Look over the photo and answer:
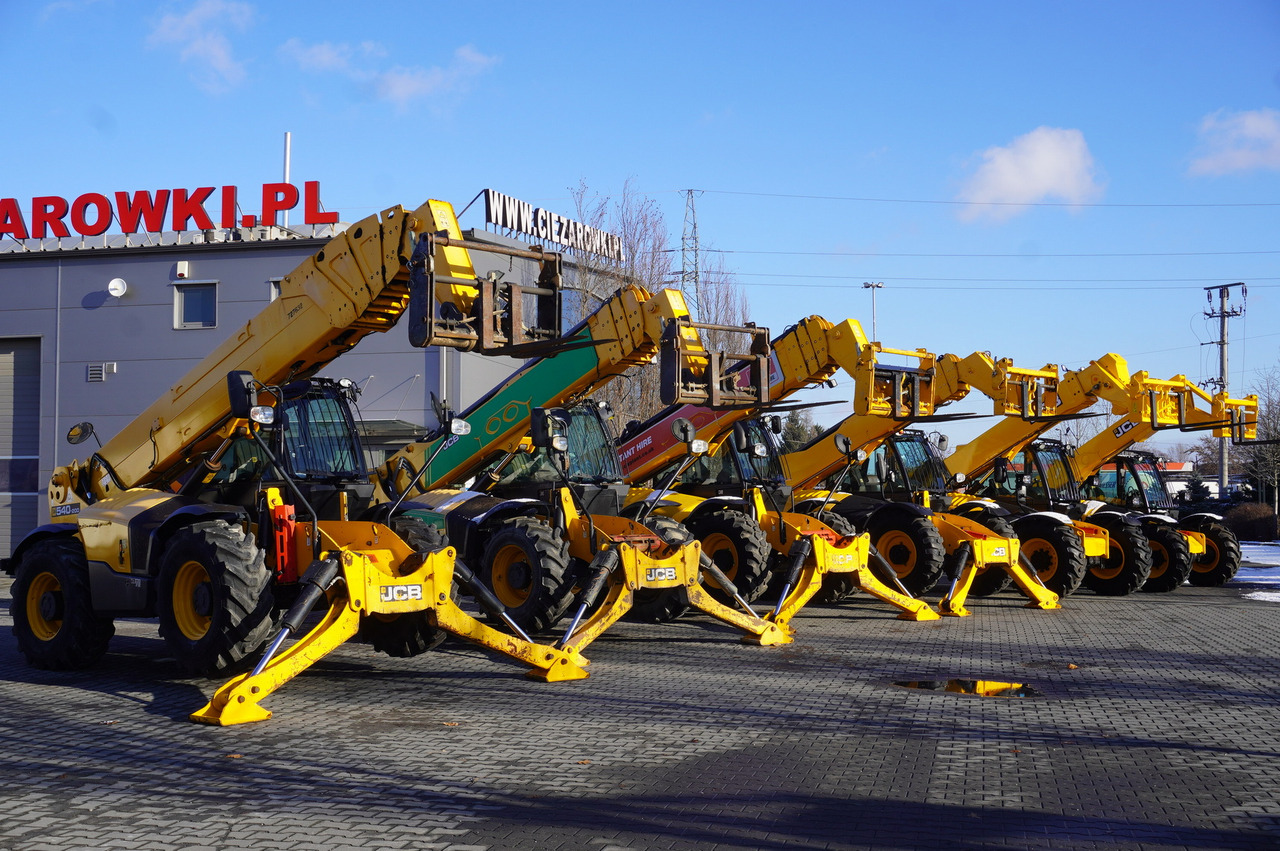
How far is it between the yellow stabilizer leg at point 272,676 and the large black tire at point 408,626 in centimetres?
85

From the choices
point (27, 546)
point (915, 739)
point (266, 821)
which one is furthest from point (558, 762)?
point (27, 546)

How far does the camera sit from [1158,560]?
19.0m

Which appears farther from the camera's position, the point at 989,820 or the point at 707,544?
the point at 707,544

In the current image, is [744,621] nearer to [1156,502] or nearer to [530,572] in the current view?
[530,572]

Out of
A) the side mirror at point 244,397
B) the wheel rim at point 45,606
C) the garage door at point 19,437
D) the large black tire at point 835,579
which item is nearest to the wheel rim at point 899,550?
the large black tire at point 835,579

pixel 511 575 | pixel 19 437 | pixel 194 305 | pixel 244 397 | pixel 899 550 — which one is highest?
pixel 194 305

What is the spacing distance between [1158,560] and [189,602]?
15.7 m

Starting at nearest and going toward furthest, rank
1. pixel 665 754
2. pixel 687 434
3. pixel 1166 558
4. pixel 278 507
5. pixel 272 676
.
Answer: pixel 665 754 < pixel 272 676 < pixel 278 507 < pixel 687 434 < pixel 1166 558

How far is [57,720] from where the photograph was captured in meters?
8.24

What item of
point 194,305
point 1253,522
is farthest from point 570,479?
point 1253,522

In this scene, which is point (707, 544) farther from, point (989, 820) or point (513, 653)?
point (989, 820)

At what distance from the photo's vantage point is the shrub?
35.5 m

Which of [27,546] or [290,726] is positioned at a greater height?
[27,546]

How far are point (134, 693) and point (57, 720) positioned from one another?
1098 mm
